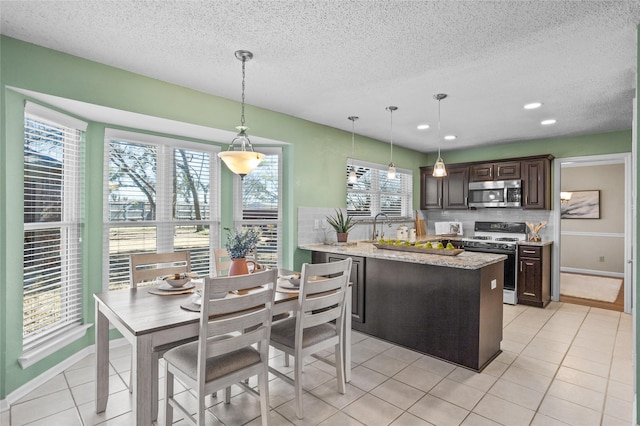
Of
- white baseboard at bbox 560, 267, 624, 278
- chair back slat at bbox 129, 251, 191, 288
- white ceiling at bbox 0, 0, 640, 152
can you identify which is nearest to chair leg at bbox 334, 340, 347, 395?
chair back slat at bbox 129, 251, 191, 288

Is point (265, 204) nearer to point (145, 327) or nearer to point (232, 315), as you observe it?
point (232, 315)

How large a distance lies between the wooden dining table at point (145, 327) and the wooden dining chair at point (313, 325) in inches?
5.3

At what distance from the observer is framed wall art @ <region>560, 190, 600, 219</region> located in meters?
7.07

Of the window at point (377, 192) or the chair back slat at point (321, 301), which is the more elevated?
the window at point (377, 192)

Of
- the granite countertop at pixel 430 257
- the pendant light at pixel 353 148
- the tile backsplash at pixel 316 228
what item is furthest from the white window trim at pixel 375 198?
the granite countertop at pixel 430 257

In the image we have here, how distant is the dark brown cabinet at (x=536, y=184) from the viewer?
5008 millimetres

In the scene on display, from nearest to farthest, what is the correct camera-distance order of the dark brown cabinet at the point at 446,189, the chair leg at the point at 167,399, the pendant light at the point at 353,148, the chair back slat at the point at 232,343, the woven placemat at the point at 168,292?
the chair back slat at the point at 232,343, the chair leg at the point at 167,399, the woven placemat at the point at 168,292, the pendant light at the point at 353,148, the dark brown cabinet at the point at 446,189

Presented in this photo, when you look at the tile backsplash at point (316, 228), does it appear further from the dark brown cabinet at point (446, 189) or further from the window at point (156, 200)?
the dark brown cabinet at point (446, 189)

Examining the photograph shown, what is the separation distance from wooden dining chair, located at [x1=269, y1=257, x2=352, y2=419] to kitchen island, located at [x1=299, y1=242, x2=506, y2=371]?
945mm

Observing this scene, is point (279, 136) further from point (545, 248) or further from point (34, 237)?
point (545, 248)

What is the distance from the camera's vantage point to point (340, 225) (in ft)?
14.9

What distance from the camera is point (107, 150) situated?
324cm

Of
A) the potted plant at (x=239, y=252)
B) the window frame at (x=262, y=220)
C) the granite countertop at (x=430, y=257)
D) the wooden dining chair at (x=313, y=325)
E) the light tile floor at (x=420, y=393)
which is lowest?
the light tile floor at (x=420, y=393)

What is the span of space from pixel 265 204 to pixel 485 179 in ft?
12.1
